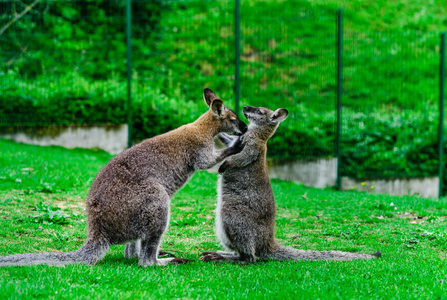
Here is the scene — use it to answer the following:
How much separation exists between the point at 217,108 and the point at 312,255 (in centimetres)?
214

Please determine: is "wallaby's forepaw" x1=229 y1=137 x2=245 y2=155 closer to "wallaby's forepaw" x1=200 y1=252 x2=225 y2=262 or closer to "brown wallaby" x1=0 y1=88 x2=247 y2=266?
"brown wallaby" x1=0 y1=88 x2=247 y2=266

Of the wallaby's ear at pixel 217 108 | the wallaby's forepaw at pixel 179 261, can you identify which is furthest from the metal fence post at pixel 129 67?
the wallaby's forepaw at pixel 179 261

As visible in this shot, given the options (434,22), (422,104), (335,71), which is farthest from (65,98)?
(434,22)

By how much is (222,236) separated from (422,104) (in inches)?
395

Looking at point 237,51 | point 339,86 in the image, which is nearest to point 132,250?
point 237,51

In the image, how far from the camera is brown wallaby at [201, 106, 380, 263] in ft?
21.0

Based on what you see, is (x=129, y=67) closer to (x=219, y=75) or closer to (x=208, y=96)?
(x=219, y=75)

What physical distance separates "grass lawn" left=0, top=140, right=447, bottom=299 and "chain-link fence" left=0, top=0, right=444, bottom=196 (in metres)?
1.29

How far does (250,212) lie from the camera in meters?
6.46

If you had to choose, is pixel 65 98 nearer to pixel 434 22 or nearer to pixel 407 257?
pixel 407 257

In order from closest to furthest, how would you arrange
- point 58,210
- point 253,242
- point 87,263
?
point 87,263 < point 253,242 < point 58,210

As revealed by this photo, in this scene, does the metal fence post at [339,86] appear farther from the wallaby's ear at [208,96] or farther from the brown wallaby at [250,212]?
the wallaby's ear at [208,96]

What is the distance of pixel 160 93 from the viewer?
44.5 ft

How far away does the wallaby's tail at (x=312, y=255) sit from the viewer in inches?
251
